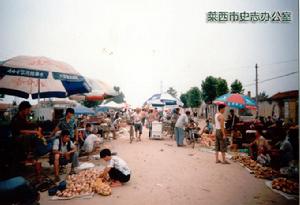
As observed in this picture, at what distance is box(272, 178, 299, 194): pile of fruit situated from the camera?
477 centimetres

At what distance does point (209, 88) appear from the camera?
3684cm

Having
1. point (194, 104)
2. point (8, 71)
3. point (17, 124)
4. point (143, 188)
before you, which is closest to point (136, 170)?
point (143, 188)

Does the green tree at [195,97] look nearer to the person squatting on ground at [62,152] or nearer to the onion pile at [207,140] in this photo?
the onion pile at [207,140]

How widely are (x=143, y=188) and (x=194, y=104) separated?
45.5 m

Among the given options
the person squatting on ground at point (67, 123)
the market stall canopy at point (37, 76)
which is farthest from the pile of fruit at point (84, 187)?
the market stall canopy at point (37, 76)

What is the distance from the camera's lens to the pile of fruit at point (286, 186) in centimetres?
477

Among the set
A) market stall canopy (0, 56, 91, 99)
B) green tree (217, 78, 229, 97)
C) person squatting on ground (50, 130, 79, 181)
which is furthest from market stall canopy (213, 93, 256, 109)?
green tree (217, 78, 229, 97)

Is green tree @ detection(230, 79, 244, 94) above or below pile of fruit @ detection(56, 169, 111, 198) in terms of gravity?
above

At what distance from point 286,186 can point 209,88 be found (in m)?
32.9

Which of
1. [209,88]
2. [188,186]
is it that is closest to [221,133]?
[188,186]

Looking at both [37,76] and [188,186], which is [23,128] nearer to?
[37,76]

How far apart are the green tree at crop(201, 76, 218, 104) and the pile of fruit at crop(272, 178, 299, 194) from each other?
32.4 metres

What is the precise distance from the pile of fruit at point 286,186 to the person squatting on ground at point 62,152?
195 inches

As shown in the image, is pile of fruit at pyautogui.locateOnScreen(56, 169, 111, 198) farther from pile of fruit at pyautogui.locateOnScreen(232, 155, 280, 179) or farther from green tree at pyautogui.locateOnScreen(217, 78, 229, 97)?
green tree at pyautogui.locateOnScreen(217, 78, 229, 97)
